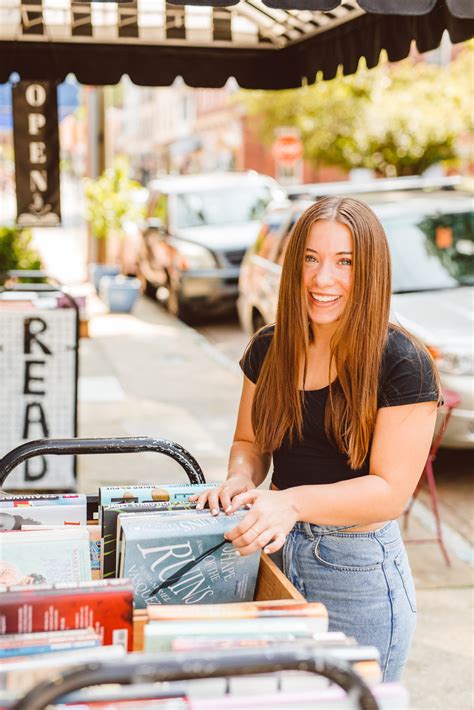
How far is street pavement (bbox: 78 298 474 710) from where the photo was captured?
4.46 metres

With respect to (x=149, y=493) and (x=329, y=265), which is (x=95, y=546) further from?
(x=329, y=265)

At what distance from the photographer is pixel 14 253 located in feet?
38.7

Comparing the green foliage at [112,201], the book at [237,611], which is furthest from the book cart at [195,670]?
the green foliage at [112,201]

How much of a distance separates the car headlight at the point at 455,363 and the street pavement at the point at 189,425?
934mm

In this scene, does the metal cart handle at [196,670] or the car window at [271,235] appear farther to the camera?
the car window at [271,235]

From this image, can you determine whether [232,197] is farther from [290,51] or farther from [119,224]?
[290,51]

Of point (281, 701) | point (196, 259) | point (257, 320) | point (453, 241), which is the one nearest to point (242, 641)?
point (281, 701)

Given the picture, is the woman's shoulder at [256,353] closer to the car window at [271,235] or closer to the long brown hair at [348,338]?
the long brown hair at [348,338]

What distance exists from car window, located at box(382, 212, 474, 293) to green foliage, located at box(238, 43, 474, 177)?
1808 cm

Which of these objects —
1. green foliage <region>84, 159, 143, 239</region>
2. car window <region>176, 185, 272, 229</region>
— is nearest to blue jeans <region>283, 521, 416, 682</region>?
car window <region>176, 185, 272, 229</region>

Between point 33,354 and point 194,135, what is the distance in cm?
5807

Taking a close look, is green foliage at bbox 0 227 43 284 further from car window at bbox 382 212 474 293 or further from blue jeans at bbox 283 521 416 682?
blue jeans at bbox 283 521 416 682

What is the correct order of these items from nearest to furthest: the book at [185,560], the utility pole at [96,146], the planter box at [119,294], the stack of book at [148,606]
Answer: the stack of book at [148,606] → the book at [185,560] → the planter box at [119,294] → the utility pole at [96,146]

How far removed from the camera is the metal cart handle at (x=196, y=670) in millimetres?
1353
